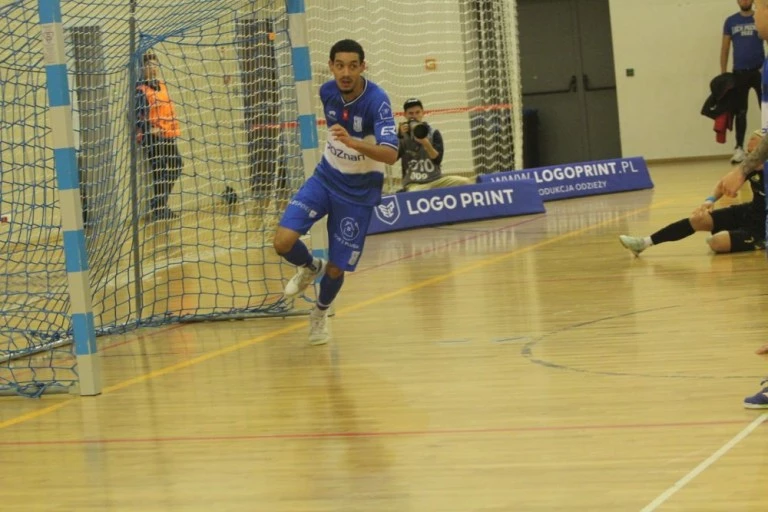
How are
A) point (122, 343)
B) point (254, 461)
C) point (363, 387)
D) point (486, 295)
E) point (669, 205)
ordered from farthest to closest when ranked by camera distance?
1. point (669, 205)
2. point (486, 295)
3. point (122, 343)
4. point (363, 387)
5. point (254, 461)

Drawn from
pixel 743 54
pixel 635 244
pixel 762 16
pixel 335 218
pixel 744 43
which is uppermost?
pixel 744 43

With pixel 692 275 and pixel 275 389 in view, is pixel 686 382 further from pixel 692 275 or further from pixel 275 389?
pixel 692 275

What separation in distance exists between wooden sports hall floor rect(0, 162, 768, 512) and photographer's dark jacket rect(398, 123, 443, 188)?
487cm

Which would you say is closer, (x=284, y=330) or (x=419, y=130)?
(x=284, y=330)

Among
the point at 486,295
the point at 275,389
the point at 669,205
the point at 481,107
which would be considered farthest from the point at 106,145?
the point at 481,107

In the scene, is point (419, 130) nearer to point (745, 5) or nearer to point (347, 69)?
point (745, 5)

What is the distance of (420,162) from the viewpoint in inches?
535

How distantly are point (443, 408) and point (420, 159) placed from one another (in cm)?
870

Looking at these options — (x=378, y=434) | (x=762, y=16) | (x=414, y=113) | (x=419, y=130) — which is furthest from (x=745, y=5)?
(x=378, y=434)

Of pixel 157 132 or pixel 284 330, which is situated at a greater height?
pixel 157 132

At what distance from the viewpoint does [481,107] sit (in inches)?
643

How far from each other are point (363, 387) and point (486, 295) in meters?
2.51

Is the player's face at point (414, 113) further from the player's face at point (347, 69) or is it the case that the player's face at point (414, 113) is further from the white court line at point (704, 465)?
the white court line at point (704, 465)

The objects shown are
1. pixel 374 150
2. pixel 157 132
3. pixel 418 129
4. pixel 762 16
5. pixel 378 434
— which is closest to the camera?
pixel 762 16
